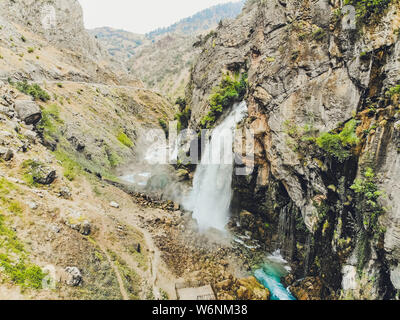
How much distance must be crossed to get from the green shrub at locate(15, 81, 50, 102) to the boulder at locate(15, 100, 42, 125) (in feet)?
21.4

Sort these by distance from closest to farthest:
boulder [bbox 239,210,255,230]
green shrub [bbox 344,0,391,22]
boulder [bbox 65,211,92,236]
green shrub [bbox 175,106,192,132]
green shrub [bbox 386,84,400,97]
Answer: green shrub [bbox 386,84,400,97]
green shrub [bbox 344,0,391,22]
boulder [bbox 65,211,92,236]
boulder [bbox 239,210,255,230]
green shrub [bbox 175,106,192,132]

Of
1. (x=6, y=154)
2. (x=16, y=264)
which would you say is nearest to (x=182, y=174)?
(x=6, y=154)

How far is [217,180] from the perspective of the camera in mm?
25125

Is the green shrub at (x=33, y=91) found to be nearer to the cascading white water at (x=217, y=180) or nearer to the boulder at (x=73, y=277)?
the cascading white water at (x=217, y=180)

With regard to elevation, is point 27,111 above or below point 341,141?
above

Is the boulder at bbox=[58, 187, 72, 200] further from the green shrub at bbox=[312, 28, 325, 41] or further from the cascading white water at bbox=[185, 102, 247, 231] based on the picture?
the green shrub at bbox=[312, 28, 325, 41]

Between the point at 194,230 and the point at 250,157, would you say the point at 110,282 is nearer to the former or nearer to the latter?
the point at 194,230

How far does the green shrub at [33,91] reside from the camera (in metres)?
26.7

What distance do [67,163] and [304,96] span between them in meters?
20.6

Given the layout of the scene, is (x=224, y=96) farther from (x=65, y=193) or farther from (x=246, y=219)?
(x=65, y=193)

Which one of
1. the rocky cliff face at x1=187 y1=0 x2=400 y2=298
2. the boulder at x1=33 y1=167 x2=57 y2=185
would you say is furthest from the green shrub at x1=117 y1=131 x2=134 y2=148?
the rocky cliff face at x1=187 y1=0 x2=400 y2=298

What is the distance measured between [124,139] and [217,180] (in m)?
23.5

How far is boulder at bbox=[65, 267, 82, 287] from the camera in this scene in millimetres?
11109

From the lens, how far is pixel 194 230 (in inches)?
843
